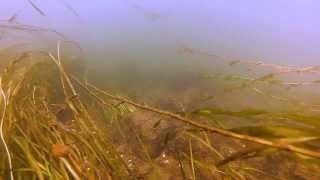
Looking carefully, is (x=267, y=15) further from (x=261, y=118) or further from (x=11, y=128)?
(x=11, y=128)

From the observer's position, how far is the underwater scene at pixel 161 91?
3.73 feet

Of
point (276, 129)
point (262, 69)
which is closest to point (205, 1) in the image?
point (262, 69)

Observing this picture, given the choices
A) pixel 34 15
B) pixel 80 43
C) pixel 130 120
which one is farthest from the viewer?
pixel 34 15

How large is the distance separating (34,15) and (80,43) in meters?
0.95

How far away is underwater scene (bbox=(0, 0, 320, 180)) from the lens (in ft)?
3.73

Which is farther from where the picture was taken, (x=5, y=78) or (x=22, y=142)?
(x=5, y=78)

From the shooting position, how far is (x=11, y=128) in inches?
52.5

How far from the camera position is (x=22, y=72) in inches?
75.2

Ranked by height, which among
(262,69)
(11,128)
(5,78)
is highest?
(5,78)

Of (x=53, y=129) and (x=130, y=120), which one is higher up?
(x=53, y=129)

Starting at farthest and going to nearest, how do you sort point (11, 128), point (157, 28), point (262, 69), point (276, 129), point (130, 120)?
point (157, 28)
point (262, 69)
point (130, 120)
point (11, 128)
point (276, 129)

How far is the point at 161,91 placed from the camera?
7.25 ft

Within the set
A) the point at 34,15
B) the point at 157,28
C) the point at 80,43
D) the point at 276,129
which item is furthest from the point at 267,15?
the point at 276,129

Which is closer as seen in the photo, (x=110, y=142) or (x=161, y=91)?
(x=110, y=142)
